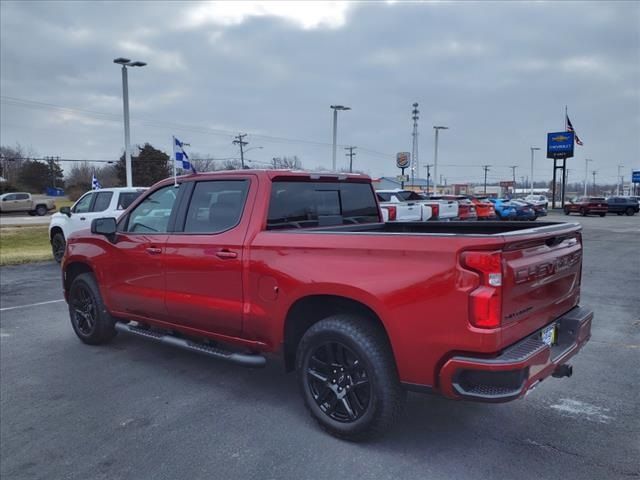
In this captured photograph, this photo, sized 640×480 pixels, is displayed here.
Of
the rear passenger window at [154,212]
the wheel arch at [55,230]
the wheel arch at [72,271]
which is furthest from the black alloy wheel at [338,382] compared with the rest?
the wheel arch at [55,230]

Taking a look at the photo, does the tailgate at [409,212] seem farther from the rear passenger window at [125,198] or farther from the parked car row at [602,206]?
the parked car row at [602,206]

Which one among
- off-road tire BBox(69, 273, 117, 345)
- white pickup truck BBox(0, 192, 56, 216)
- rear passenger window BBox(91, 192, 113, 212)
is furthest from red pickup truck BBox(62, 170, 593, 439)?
white pickup truck BBox(0, 192, 56, 216)

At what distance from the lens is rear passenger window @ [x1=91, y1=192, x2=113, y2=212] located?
1192 centimetres

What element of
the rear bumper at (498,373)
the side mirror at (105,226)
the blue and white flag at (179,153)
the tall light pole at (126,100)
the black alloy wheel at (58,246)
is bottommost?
the black alloy wheel at (58,246)

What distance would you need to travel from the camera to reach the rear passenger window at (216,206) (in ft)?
13.8

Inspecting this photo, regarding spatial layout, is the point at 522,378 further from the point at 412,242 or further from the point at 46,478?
the point at 46,478

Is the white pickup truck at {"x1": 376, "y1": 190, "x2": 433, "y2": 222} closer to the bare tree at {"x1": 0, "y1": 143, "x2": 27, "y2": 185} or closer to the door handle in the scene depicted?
the door handle

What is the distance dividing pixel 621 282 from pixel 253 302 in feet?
26.5

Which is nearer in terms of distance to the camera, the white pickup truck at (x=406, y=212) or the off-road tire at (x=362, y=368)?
the off-road tire at (x=362, y=368)

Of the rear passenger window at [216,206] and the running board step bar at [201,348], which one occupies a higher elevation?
the rear passenger window at [216,206]

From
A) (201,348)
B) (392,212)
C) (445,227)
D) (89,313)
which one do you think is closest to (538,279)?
(445,227)

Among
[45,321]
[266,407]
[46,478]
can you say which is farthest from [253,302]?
[45,321]

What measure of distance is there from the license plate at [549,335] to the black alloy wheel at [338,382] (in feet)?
3.90

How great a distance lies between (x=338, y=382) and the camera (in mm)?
3531
